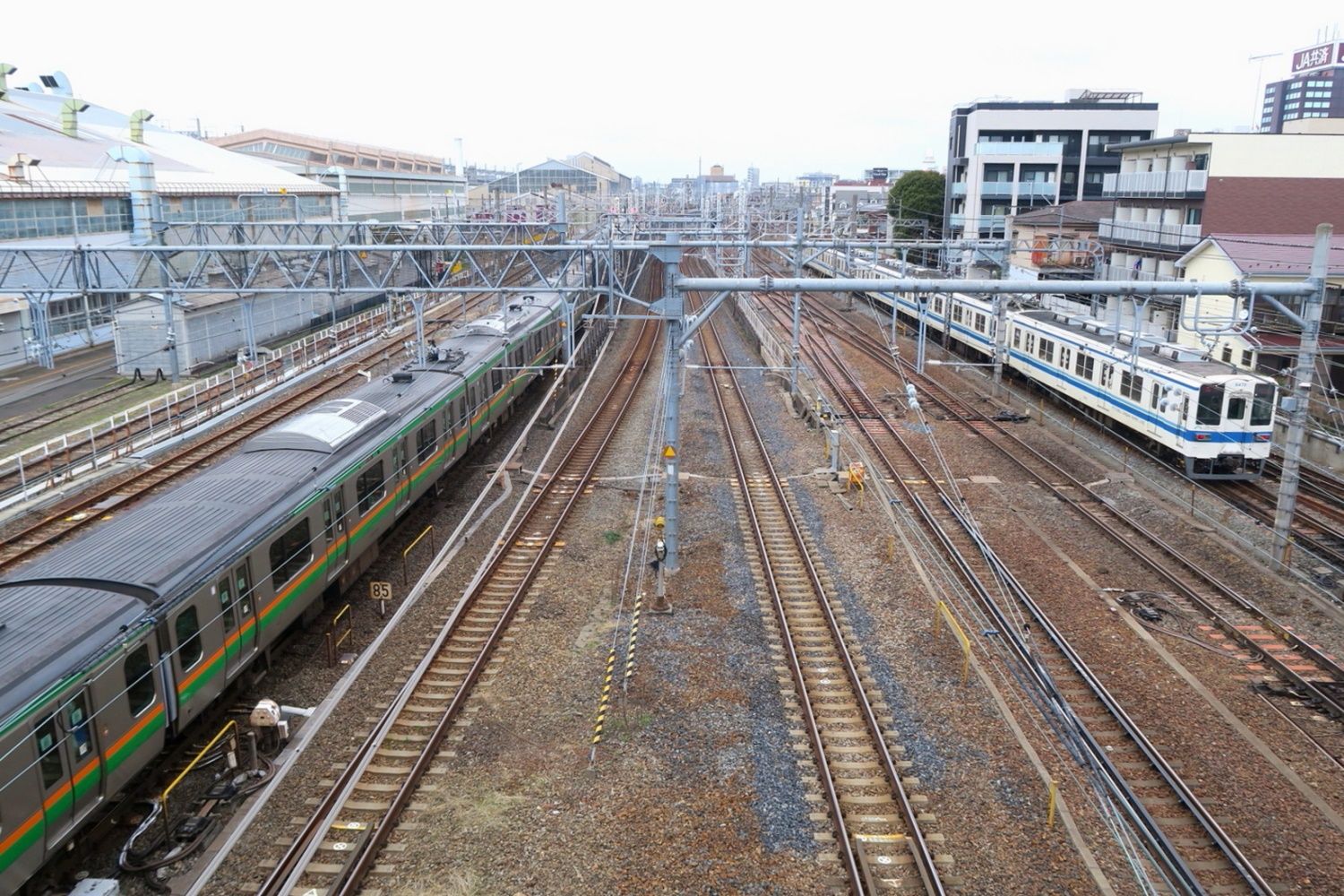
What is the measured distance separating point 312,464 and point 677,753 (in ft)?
18.5

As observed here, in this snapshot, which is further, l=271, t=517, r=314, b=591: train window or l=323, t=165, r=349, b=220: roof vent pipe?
l=323, t=165, r=349, b=220: roof vent pipe

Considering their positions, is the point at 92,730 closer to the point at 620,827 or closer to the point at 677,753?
the point at 620,827

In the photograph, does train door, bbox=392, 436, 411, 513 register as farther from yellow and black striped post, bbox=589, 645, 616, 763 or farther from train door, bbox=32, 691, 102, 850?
train door, bbox=32, 691, 102, 850

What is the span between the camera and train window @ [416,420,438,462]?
581 inches

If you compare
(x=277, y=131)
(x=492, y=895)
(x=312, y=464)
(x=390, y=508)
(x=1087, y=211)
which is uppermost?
(x=277, y=131)

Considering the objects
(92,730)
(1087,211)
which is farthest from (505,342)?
(1087,211)

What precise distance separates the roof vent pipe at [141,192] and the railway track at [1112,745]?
26625mm

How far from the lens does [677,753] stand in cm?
903

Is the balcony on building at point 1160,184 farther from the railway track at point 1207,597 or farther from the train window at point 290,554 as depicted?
the train window at point 290,554

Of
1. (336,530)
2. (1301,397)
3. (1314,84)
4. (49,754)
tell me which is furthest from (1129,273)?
(1314,84)

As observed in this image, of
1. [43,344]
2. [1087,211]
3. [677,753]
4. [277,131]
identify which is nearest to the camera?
[677,753]

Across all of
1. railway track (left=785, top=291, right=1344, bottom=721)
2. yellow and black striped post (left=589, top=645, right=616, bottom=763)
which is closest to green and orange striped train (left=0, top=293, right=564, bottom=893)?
yellow and black striped post (left=589, top=645, right=616, bottom=763)

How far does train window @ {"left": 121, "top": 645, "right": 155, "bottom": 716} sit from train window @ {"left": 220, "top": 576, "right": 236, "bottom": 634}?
1177 mm

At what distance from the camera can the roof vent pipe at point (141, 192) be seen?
29.9 metres
